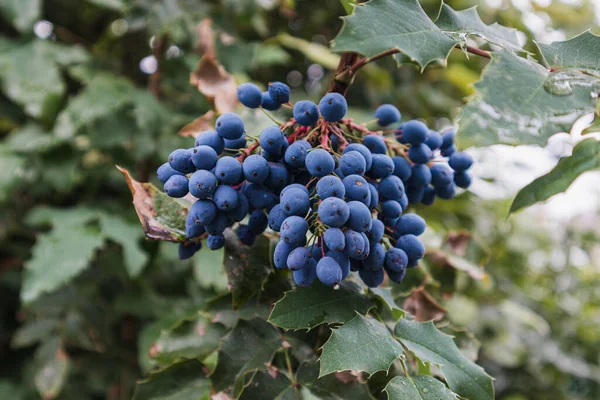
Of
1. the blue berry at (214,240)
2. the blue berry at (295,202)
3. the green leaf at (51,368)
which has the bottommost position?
the green leaf at (51,368)

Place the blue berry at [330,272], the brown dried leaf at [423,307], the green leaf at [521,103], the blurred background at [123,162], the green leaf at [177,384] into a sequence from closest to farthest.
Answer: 1. the green leaf at [521,103]
2. the blue berry at [330,272]
3. the green leaf at [177,384]
4. the brown dried leaf at [423,307]
5. the blurred background at [123,162]

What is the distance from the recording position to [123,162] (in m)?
1.77

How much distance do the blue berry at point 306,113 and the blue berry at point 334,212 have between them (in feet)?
0.48

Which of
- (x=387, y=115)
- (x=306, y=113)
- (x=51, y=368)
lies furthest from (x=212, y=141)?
(x=51, y=368)

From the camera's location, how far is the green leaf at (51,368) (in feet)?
5.18

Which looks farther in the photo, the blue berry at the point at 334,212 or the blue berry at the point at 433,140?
the blue berry at the point at 433,140

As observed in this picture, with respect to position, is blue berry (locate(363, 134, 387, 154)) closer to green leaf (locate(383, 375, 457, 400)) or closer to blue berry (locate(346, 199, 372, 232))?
blue berry (locate(346, 199, 372, 232))

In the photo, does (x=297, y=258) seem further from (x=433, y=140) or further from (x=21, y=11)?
(x=21, y=11)

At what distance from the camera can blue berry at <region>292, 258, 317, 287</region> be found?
66 cm

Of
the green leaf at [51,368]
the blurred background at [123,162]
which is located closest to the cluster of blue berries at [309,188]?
the blurred background at [123,162]

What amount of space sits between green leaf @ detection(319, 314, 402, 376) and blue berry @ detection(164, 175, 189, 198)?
291 millimetres

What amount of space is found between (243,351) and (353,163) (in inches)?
14.7

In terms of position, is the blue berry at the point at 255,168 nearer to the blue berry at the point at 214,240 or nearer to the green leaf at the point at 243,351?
the blue berry at the point at 214,240

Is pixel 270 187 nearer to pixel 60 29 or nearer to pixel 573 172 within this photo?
pixel 573 172
